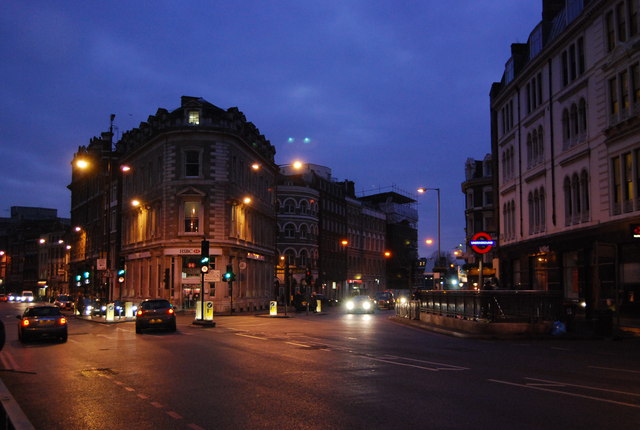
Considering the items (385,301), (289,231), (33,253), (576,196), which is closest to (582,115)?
(576,196)

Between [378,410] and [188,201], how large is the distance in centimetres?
4895

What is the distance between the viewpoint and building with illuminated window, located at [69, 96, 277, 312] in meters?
56.7

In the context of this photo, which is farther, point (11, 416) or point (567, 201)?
point (567, 201)

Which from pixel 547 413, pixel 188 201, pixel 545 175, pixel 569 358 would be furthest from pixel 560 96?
pixel 188 201

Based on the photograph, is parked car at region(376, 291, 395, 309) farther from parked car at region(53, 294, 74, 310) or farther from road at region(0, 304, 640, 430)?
road at region(0, 304, 640, 430)

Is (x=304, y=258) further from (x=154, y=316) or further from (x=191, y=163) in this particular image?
(x=154, y=316)

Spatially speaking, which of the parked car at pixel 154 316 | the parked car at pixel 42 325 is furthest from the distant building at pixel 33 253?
the parked car at pixel 42 325

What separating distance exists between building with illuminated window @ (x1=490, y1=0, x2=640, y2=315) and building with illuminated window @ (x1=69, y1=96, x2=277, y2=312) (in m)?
22.8

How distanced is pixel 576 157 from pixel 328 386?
82.7 feet

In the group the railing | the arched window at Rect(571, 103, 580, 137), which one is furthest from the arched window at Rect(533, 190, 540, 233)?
the railing

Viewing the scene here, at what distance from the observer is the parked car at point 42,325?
2498 cm

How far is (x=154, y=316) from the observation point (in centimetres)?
3031

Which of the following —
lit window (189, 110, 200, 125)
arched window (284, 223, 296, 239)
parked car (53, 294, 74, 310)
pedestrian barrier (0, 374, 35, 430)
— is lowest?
parked car (53, 294, 74, 310)

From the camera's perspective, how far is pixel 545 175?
125 feet
